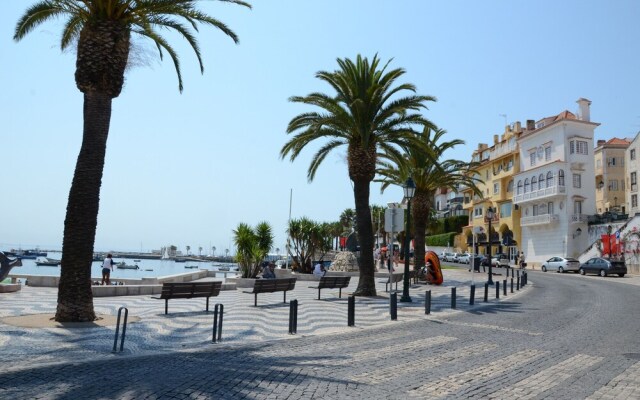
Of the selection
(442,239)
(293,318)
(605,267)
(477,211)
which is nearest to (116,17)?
(293,318)

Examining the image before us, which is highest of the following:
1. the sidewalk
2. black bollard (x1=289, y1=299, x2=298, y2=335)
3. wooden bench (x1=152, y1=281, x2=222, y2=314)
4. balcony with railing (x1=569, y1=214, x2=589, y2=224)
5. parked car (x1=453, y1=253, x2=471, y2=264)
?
balcony with railing (x1=569, y1=214, x2=589, y2=224)

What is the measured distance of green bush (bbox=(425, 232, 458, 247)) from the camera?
83938 mm

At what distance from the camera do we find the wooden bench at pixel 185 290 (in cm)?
1472

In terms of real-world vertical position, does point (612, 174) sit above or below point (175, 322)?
above

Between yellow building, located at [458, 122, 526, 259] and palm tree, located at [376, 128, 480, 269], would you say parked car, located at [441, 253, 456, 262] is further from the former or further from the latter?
palm tree, located at [376, 128, 480, 269]

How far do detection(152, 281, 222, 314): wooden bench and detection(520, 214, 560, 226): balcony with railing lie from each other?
1905 inches

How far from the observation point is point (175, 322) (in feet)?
44.0

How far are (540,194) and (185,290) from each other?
169 feet

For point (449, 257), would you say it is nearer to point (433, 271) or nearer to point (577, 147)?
point (577, 147)

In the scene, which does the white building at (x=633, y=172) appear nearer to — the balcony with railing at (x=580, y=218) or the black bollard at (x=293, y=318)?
the balcony with railing at (x=580, y=218)

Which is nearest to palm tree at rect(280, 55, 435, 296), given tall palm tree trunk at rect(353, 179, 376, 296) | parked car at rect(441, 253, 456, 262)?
tall palm tree trunk at rect(353, 179, 376, 296)

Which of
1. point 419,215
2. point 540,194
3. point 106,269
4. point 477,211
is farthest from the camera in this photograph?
point 477,211

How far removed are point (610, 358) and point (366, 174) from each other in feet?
43.9

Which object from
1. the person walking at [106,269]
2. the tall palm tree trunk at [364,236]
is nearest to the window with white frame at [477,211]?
the tall palm tree trunk at [364,236]
